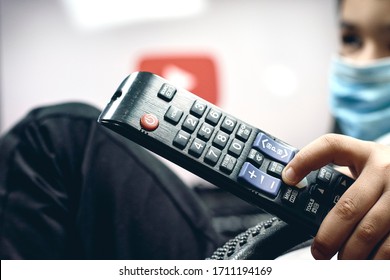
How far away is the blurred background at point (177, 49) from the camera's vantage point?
1490mm

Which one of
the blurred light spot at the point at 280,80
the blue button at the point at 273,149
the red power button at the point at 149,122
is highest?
the red power button at the point at 149,122

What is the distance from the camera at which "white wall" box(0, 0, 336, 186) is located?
150 centimetres

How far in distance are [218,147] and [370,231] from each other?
0.42 ft

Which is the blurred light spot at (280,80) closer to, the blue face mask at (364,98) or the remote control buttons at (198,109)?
the blue face mask at (364,98)

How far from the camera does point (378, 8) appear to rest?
0.85 metres

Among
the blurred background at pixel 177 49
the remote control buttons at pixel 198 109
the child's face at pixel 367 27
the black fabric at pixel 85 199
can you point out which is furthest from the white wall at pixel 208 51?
the remote control buttons at pixel 198 109

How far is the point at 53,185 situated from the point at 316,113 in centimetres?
105

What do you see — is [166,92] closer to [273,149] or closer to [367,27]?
[273,149]

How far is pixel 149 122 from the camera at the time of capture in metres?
0.37

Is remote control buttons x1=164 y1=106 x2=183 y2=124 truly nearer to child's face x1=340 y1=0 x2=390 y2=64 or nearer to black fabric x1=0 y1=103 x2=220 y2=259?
black fabric x1=0 y1=103 x2=220 y2=259

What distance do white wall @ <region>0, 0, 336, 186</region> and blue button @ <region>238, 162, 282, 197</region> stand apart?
1115 millimetres

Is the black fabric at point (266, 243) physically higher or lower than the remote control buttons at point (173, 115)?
lower

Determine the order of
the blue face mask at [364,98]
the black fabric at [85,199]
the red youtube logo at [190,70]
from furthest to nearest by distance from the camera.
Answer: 1. the red youtube logo at [190,70]
2. the blue face mask at [364,98]
3. the black fabric at [85,199]

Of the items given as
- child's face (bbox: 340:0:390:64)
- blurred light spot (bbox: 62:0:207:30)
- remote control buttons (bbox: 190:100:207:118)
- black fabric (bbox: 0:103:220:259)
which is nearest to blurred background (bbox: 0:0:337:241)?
blurred light spot (bbox: 62:0:207:30)
